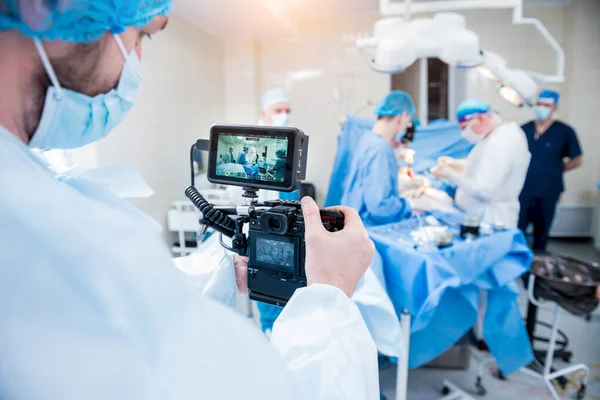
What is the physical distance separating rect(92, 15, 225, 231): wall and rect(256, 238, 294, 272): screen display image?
172 centimetres

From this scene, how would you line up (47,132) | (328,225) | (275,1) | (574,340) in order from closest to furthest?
(47,132), (328,225), (574,340), (275,1)

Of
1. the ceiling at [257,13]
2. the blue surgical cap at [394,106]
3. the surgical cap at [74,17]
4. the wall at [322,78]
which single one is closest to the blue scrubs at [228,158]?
the surgical cap at [74,17]

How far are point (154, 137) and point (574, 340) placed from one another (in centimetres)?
297

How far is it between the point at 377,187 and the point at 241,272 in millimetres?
1236

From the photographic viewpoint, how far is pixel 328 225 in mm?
712

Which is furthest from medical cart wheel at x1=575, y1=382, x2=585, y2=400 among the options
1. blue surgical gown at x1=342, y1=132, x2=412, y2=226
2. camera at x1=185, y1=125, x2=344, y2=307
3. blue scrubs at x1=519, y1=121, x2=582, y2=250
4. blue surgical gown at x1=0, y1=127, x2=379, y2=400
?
blue surgical gown at x1=0, y1=127, x2=379, y2=400

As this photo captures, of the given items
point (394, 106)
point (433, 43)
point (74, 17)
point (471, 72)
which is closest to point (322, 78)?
point (471, 72)

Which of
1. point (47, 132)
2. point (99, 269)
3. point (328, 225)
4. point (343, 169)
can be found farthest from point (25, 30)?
point (343, 169)

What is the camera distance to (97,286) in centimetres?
37

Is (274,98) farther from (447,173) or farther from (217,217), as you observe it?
(217,217)

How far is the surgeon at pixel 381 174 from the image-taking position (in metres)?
2.03

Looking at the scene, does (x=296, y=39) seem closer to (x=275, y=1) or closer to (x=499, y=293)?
(x=275, y=1)

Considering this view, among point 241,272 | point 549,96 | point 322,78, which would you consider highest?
point 322,78

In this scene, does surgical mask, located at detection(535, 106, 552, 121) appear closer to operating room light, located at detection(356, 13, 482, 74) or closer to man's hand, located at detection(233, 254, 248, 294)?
operating room light, located at detection(356, 13, 482, 74)
